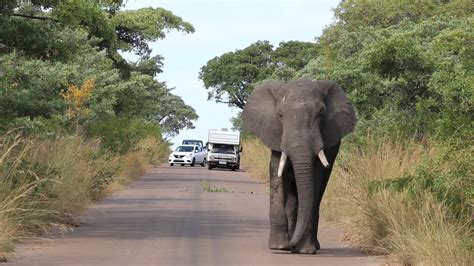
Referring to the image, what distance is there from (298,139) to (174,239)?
2.79 metres

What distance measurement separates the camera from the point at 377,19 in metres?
55.6

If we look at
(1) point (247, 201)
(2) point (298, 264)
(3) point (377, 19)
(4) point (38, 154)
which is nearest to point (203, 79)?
(3) point (377, 19)

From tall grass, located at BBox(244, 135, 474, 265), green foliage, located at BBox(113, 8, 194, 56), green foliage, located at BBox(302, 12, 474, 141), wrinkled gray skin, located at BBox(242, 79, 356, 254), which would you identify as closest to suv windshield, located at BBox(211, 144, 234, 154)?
green foliage, located at BBox(113, 8, 194, 56)

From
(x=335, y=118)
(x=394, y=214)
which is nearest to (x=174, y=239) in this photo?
(x=335, y=118)

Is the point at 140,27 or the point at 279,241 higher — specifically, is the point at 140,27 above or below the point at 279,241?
above

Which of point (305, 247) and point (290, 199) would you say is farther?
point (290, 199)

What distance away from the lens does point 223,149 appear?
199 ft

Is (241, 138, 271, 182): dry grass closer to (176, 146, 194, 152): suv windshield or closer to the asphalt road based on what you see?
(176, 146, 194, 152): suv windshield

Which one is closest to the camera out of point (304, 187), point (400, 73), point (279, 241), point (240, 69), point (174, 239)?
point (304, 187)

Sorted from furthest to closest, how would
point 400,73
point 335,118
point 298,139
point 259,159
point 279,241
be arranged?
point 259,159
point 400,73
point 335,118
point 279,241
point 298,139

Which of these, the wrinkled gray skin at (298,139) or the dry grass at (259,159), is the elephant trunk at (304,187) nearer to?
the wrinkled gray skin at (298,139)

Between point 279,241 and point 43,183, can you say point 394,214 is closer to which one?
point 279,241

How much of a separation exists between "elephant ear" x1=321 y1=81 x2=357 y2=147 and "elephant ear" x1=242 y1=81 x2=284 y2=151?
65 centimetres

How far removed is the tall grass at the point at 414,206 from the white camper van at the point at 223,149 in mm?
40843
